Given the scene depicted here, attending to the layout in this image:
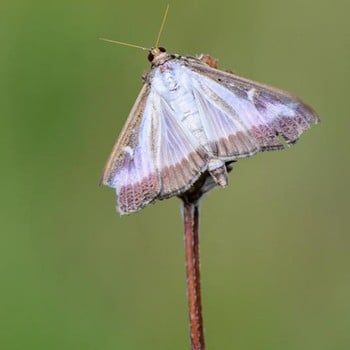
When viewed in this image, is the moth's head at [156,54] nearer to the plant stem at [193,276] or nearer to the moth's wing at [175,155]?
the moth's wing at [175,155]

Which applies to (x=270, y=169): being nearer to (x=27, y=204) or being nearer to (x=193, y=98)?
(x=27, y=204)

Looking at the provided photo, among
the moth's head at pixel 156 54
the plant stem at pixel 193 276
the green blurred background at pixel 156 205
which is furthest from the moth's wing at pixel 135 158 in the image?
the green blurred background at pixel 156 205

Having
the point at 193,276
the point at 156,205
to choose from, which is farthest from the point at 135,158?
the point at 156,205

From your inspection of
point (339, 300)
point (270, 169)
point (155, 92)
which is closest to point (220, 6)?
point (270, 169)

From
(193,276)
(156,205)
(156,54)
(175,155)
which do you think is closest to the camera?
(193,276)

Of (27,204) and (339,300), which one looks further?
(27,204)

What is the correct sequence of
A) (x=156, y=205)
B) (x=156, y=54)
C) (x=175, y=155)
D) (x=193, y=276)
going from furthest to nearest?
1. (x=156, y=205)
2. (x=156, y=54)
3. (x=175, y=155)
4. (x=193, y=276)

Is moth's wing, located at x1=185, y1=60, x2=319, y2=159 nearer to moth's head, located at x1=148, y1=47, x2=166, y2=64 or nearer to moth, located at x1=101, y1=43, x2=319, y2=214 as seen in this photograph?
moth, located at x1=101, y1=43, x2=319, y2=214

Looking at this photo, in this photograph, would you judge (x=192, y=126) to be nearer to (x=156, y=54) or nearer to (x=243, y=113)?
(x=243, y=113)
